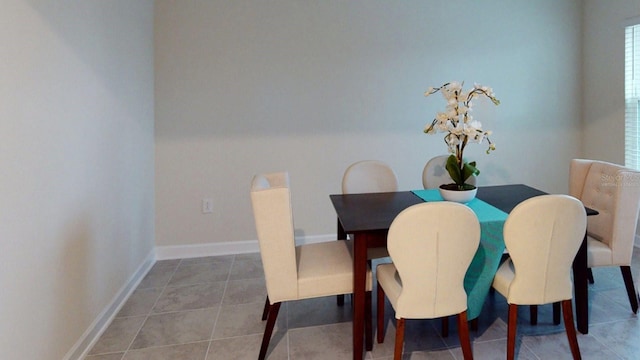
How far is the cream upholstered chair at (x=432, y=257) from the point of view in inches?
57.1

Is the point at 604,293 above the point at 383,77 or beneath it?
beneath

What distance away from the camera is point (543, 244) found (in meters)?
1.59

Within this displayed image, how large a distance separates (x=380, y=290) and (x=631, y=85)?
3.20 m

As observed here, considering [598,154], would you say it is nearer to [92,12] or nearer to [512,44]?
[512,44]

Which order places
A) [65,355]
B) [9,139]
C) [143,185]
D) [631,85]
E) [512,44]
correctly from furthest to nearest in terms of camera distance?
[512,44]
[631,85]
[143,185]
[65,355]
[9,139]

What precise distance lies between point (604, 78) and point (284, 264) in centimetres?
371

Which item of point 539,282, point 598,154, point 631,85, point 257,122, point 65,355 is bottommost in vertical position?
point 65,355

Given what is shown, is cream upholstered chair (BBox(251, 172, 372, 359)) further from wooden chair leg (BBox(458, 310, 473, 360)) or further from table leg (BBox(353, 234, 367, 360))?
wooden chair leg (BBox(458, 310, 473, 360))

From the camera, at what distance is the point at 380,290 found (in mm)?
1949

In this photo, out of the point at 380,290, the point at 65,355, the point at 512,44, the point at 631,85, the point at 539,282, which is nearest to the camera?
the point at 539,282

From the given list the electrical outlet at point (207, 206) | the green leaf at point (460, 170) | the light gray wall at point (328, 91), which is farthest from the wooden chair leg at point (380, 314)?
the electrical outlet at point (207, 206)

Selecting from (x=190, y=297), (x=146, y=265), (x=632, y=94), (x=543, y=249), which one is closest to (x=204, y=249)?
(x=146, y=265)

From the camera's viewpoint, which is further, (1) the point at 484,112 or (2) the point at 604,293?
(1) the point at 484,112

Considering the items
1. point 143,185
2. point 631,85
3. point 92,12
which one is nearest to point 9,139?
point 92,12
